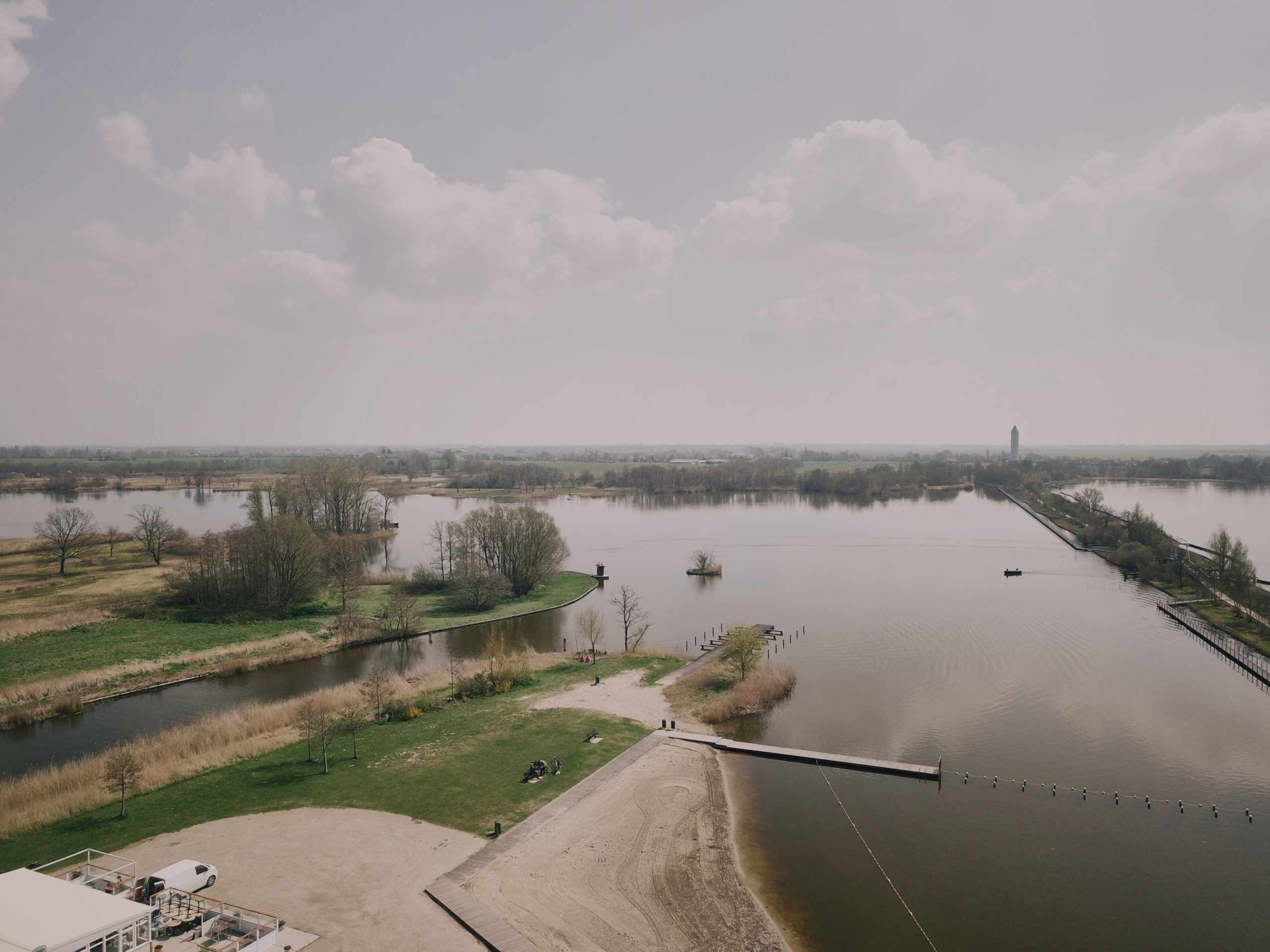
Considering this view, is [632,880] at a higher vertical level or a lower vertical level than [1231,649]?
higher

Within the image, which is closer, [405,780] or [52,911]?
[52,911]

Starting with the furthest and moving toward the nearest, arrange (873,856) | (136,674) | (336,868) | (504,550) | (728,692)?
(504,550) < (136,674) < (728,692) < (873,856) < (336,868)

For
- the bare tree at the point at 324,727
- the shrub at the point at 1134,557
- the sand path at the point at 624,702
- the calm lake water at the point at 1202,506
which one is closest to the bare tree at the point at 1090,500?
the calm lake water at the point at 1202,506

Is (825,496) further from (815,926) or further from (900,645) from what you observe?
(815,926)

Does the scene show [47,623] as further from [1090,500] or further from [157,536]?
[1090,500]

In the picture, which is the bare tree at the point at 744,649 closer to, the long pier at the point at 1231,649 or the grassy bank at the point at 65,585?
the long pier at the point at 1231,649

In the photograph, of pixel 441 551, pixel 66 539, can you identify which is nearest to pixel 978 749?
pixel 441 551
